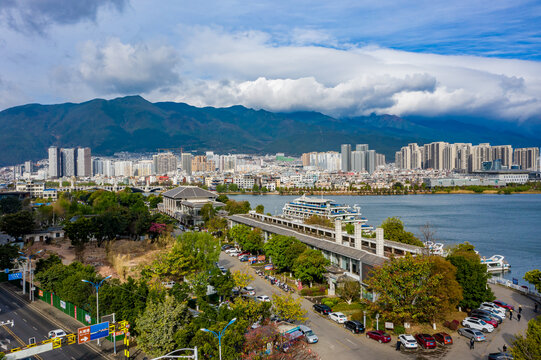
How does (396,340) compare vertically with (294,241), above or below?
below

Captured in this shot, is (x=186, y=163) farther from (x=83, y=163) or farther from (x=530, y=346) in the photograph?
(x=530, y=346)

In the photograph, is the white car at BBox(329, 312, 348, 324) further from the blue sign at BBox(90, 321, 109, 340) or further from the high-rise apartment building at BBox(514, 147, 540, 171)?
the high-rise apartment building at BBox(514, 147, 540, 171)

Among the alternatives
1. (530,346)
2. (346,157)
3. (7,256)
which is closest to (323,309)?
(530,346)

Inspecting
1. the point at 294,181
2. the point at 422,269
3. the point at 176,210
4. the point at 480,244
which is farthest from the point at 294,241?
the point at 294,181

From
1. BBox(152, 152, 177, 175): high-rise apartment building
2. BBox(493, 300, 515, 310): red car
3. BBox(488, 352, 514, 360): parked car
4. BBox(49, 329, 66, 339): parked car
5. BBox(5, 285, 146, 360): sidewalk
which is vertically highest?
BBox(152, 152, 177, 175): high-rise apartment building

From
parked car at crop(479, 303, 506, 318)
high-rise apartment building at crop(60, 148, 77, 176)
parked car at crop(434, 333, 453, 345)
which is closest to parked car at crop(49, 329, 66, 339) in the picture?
parked car at crop(434, 333, 453, 345)

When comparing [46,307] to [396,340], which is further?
[46,307]

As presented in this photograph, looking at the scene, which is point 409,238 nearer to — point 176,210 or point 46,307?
point 46,307
